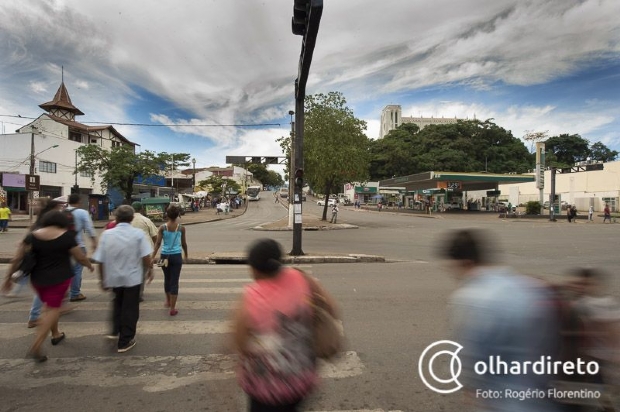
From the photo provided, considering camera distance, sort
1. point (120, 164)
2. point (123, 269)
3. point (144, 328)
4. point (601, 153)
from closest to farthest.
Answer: point (123, 269) → point (144, 328) → point (120, 164) → point (601, 153)

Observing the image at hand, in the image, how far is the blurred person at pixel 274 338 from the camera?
1940 mm

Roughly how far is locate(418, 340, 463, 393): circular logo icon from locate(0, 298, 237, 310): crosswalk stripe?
317 cm

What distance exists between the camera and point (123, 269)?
430 centimetres

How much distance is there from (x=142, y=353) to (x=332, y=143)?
24387mm

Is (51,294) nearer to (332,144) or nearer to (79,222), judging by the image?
(79,222)

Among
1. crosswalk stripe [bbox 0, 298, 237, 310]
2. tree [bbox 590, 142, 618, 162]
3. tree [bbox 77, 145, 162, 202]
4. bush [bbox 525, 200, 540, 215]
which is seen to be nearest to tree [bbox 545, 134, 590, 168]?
tree [bbox 590, 142, 618, 162]

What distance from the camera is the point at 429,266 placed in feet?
33.9

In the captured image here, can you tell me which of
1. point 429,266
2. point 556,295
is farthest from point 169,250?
point 429,266

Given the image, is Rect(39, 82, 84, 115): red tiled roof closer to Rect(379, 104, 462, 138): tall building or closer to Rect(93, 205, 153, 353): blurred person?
Rect(93, 205, 153, 353): blurred person

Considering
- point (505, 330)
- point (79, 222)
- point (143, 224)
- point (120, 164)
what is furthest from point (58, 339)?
point (120, 164)

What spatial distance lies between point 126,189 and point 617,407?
33927mm

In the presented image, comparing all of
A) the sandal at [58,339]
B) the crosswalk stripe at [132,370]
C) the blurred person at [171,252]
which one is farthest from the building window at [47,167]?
the crosswalk stripe at [132,370]

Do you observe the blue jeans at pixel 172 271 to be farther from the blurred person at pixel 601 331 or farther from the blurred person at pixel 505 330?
the blurred person at pixel 601 331

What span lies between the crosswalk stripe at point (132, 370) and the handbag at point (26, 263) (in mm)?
879
